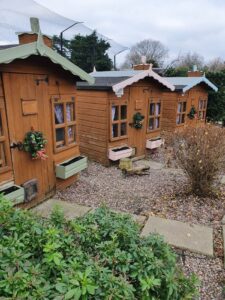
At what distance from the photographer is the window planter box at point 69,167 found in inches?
185

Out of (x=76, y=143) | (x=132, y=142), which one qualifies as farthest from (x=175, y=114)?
(x=76, y=143)

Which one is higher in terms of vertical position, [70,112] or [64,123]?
[70,112]

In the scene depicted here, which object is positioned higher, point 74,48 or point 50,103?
point 74,48

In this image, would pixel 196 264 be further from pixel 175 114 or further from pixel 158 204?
pixel 175 114

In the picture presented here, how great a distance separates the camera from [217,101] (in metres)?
11.9

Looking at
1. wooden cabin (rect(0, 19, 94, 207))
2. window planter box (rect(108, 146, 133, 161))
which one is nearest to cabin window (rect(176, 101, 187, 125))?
window planter box (rect(108, 146, 133, 161))

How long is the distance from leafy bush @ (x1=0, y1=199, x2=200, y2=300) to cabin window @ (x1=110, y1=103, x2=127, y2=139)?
4796mm

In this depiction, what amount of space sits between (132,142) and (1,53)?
4814mm

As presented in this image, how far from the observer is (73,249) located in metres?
1.63

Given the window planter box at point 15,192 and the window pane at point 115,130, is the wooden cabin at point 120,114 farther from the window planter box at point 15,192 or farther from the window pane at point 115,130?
the window planter box at point 15,192

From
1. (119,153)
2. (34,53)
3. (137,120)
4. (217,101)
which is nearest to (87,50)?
(217,101)

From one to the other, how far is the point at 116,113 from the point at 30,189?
133 inches

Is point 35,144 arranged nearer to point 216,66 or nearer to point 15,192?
point 15,192

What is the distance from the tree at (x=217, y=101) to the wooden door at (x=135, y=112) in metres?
6.05
